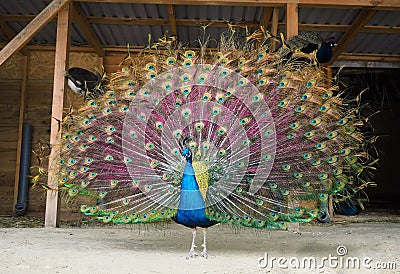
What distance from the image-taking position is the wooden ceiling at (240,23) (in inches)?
266

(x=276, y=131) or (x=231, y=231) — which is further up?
(x=276, y=131)

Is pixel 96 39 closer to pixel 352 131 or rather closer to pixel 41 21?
pixel 41 21

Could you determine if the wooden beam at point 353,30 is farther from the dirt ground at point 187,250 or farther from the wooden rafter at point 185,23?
the dirt ground at point 187,250

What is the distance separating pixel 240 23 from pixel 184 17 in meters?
0.92

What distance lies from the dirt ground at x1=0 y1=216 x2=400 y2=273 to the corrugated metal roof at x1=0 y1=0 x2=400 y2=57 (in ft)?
9.55

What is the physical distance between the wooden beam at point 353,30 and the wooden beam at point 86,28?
14.1 ft

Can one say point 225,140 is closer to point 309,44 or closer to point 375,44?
point 309,44

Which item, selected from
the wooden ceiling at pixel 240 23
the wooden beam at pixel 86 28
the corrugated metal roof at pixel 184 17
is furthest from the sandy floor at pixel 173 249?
the wooden beam at pixel 86 28

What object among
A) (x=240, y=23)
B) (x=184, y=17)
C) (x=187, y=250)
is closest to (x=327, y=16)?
(x=240, y=23)

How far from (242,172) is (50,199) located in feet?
10.8

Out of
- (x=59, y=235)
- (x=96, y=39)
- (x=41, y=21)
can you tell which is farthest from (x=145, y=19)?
(x=59, y=235)

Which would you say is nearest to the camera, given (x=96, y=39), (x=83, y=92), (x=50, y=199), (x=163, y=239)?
(x=163, y=239)

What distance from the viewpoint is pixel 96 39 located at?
9164 millimetres

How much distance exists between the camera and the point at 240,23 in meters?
8.41
